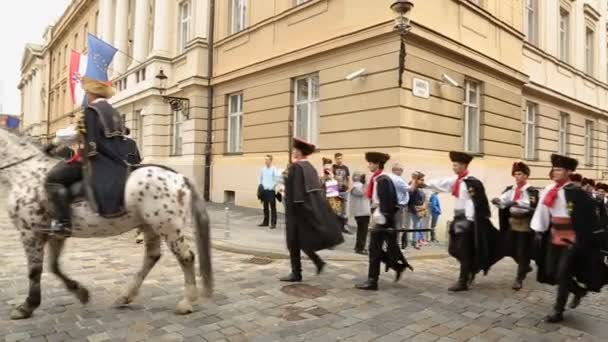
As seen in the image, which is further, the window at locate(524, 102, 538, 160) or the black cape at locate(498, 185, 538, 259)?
the window at locate(524, 102, 538, 160)

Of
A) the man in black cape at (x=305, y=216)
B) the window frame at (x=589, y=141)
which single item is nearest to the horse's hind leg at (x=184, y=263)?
the man in black cape at (x=305, y=216)

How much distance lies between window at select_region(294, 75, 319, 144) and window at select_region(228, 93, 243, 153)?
10.6ft

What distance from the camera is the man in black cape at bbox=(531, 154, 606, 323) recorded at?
16.9 feet

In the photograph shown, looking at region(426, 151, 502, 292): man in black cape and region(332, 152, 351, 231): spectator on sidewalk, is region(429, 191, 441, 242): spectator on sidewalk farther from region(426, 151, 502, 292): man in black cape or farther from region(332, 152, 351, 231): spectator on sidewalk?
region(426, 151, 502, 292): man in black cape

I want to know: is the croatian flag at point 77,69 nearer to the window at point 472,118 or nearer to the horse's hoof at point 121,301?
the window at point 472,118

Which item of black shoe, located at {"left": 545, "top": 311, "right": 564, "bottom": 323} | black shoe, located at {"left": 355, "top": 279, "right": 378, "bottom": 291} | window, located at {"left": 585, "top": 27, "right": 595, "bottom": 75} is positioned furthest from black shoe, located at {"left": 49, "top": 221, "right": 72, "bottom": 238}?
window, located at {"left": 585, "top": 27, "right": 595, "bottom": 75}

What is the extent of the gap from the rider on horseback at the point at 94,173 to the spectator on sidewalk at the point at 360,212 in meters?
5.14

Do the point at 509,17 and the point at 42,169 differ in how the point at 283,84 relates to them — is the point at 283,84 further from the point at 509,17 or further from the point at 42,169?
the point at 42,169

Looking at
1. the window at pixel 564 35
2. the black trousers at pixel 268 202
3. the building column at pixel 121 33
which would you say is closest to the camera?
the black trousers at pixel 268 202

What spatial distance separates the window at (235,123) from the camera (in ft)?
56.9

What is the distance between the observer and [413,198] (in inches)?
391

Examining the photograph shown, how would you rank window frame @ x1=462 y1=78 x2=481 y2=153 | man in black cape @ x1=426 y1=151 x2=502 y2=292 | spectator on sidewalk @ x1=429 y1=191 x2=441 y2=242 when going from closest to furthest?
1. man in black cape @ x1=426 y1=151 x2=502 y2=292
2. spectator on sidewalk @ x1=429 y1=191 x2=441 y2=242
3. window frame @ x1=462 y1=78 x2=481 y2=153

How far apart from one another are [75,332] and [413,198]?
7053mm

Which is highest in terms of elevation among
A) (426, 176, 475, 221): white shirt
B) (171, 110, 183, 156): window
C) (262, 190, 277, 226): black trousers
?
(171, 110, 183, 156): window
